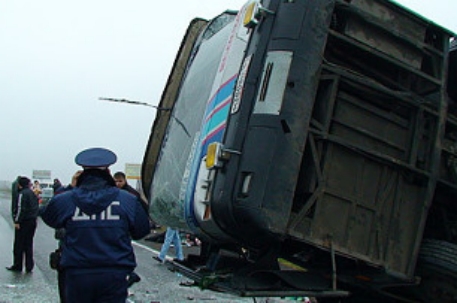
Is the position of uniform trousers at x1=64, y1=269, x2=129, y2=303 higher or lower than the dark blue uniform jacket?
→ lower

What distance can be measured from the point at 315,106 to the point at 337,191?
56 cm

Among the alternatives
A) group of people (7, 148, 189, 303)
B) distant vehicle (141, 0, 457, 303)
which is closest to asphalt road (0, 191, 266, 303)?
distant vehicle (141, 0, 457, 303)

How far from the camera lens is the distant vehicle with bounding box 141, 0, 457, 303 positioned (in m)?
3.53

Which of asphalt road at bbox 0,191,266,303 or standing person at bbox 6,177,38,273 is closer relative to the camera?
asphalt road at bbox 0,191,266,303

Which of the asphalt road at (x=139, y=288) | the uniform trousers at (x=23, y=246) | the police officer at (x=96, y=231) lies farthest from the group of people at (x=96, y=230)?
the uniform trousers at (x=23, y=246)

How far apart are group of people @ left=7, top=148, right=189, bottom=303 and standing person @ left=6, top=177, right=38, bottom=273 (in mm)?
5779

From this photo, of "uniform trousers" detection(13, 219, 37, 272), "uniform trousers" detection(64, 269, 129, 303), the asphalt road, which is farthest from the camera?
"uniform trousers" detection(13, 219, 37, 272)

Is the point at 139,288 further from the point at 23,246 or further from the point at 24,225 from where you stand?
the point at 24,225

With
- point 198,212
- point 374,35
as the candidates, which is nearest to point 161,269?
point 198,212

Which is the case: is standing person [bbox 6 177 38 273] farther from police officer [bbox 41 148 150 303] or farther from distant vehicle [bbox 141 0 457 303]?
police officer [bbox 41 148 150 303]

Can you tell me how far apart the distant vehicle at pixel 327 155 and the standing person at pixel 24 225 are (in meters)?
5.38

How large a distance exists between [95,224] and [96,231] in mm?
41

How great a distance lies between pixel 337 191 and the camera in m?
3.64

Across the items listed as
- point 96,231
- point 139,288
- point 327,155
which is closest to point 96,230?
point 96,231
